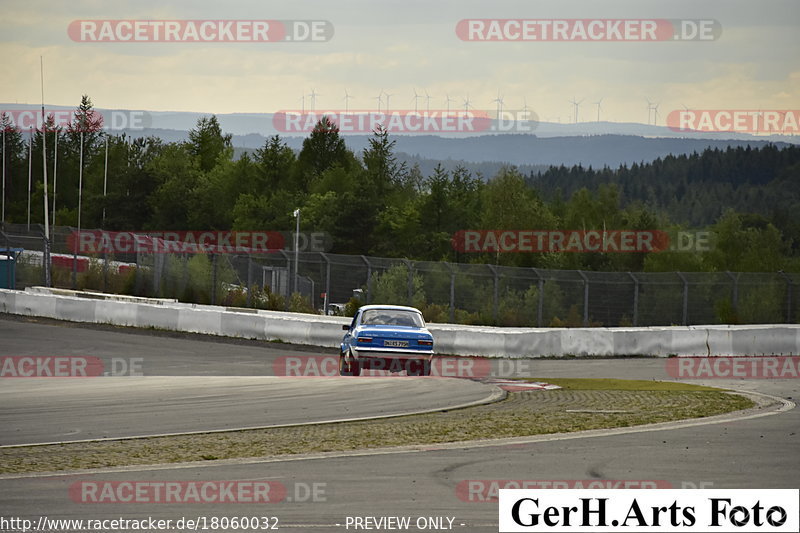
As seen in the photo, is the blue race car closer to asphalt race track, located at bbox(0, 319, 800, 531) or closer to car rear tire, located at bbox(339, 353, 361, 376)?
car rear tire, located at bbox(339, 353, 361, 376)

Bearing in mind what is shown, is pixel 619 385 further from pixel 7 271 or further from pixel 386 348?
pixel 7 271

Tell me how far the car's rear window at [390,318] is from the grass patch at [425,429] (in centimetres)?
409

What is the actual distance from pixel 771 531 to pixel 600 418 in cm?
718

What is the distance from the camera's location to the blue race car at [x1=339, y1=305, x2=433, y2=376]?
21.1 meters

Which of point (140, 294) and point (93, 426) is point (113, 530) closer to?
point (93, 426)

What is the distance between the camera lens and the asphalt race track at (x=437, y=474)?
8453 mm

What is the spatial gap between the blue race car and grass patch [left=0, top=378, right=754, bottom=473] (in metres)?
3.24

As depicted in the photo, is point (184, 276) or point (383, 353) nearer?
point (383, 353)

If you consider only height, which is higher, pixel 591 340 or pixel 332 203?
pixel 332 203

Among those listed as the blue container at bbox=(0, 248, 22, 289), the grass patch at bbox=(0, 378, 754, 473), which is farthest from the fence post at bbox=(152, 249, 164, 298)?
the grass patch at bbox=(0, 378, 754, 473)

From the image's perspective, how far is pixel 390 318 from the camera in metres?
22.0

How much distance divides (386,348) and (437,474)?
36.0 feet

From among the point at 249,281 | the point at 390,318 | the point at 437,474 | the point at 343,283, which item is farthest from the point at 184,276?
the point at 437,474

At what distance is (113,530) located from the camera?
7.84 metres
